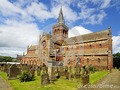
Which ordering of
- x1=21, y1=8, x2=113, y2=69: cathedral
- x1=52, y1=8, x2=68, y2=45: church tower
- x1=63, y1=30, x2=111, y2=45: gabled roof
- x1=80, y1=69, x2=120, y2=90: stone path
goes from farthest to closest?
1. x1=52, y1=8, x2=68, y2=45: church tower
2. x1=63, y1=30, x2=111, y2=45: gabled roof
3. x1=21, y1=8, x2=113, y2=69: cathedral
4. x1=80, y1=69, x2=120, y2=90: stone path

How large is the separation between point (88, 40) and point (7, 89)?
3123 cm

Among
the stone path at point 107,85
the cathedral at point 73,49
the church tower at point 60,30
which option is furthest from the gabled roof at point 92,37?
the stone path at point 107,85

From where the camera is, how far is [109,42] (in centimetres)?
3472

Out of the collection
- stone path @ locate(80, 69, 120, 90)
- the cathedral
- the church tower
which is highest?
the church tower

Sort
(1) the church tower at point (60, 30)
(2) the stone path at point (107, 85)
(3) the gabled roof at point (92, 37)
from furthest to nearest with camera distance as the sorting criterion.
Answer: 1. (1) the church tower at point (60, 30)
2. (3) the gabled roof at point (92, 37)
3. (2) the stone path at point (107, 85)

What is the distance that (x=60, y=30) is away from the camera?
5259 centimetres

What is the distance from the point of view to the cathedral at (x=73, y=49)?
114 feet

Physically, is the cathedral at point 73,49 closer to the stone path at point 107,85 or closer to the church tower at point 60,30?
the church tower at point 60,30

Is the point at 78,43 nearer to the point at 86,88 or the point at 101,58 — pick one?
the point at 101,58

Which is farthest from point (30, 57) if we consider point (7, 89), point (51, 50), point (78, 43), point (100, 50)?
point (7, 89)

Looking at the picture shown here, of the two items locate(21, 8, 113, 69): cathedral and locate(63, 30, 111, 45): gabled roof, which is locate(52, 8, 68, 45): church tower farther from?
locate(63, 30, 111, 45): gabled roof

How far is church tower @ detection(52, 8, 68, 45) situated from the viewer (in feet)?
170

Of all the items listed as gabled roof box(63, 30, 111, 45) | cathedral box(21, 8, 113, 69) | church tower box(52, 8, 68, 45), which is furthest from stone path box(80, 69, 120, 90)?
church tower box(52, 8, 68, 45)

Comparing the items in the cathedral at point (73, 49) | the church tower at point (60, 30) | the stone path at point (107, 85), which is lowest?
the stone path at point (107, 85)
